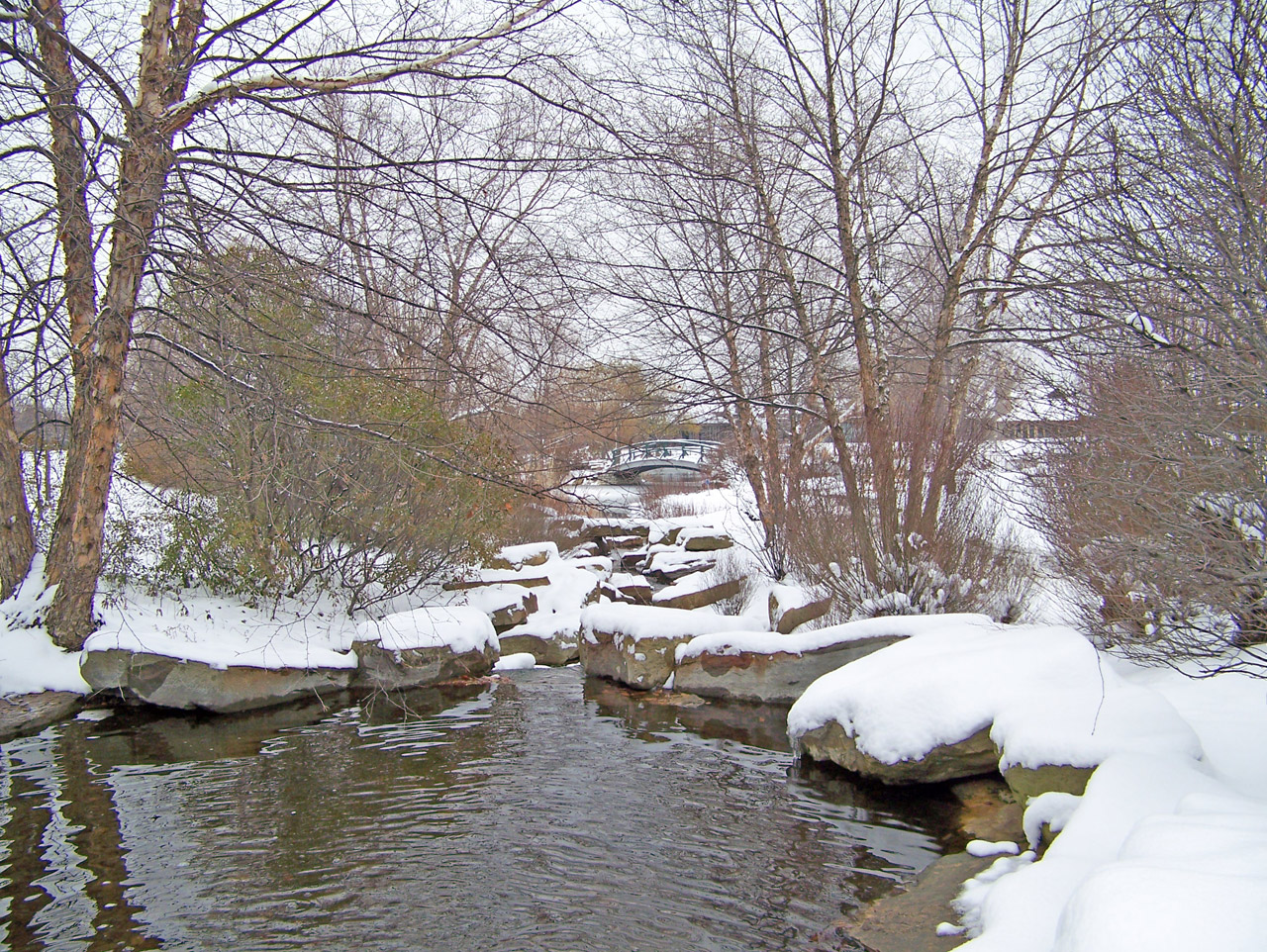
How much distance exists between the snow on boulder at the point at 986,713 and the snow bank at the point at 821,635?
61 centimetres

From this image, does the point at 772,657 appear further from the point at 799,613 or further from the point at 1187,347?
the point at 1187,347

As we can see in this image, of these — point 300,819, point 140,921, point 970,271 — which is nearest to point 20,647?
point 300,819

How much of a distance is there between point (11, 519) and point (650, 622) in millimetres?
6567

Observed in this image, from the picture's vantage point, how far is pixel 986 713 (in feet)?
18.4

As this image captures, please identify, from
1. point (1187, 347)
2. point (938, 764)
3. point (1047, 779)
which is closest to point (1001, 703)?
point (938, 764)

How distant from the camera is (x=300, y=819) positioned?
220 inches

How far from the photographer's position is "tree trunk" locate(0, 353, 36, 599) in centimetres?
877

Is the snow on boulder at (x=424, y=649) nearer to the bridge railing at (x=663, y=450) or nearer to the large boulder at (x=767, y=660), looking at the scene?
the large boulder at (x=767, y=660)

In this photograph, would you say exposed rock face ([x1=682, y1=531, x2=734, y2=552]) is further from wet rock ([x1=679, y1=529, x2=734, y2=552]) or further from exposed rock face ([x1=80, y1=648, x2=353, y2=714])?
exposed rock face ([x1=80, y1=648, x2=353, y2=714])

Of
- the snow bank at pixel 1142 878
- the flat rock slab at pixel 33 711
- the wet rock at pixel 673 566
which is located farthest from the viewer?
the wet rock at pixel 673 566

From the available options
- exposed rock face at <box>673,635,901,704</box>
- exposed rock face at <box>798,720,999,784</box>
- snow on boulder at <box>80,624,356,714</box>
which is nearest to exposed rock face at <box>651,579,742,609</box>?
exposed rock face at <box>673,635,901,704</box>

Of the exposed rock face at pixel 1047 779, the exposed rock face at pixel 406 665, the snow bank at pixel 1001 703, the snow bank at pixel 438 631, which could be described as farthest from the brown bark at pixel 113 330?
the exposed rock face at pixel 1047 779

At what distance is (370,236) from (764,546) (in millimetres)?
8997

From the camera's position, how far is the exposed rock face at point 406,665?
9273 mm
